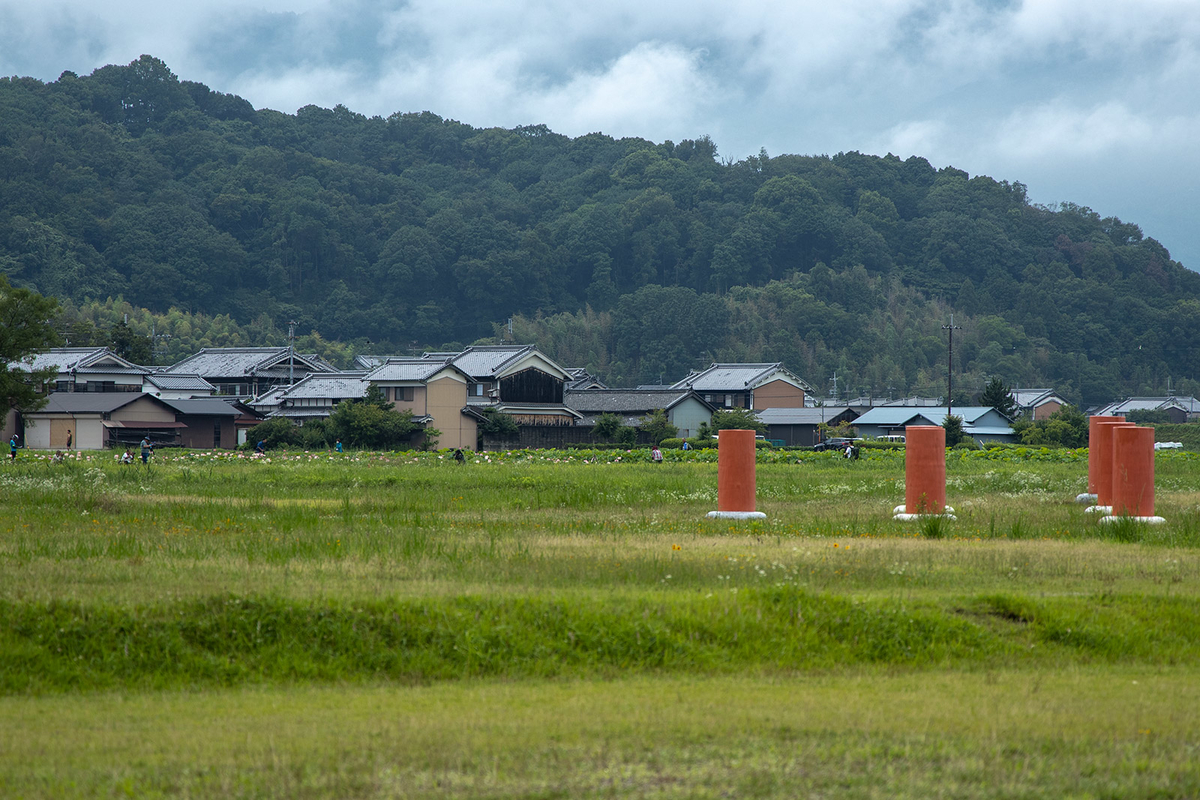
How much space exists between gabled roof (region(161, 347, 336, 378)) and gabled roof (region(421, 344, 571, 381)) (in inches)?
418

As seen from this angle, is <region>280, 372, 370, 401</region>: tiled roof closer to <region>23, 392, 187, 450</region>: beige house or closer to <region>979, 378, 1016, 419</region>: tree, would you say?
<region>23, 392, 187, 450</region>: beige house

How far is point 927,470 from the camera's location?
63.1ft

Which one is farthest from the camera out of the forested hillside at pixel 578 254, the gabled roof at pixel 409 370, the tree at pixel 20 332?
the forested hillside at pixel 578 254

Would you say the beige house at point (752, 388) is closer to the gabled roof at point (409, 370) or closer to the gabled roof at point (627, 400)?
the gabled roof at point (627, 400)

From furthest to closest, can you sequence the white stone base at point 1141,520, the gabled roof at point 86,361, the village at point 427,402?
the gabled roof at point 86,361 < the village at point 427,402 < the white stone base at point 1141,520

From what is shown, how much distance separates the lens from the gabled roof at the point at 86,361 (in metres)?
64.9

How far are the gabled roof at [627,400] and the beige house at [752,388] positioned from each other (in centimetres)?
456

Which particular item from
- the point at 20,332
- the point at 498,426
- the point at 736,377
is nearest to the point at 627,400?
the point at 736,377

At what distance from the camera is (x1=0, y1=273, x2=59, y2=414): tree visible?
1342 inches

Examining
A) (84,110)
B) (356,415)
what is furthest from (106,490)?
(84,110)

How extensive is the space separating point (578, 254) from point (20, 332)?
85.3m

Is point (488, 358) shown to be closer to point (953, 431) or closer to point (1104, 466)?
point (953, 431)

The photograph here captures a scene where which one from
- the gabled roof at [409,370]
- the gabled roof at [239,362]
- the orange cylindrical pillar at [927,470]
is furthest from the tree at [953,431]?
the orange cylindrical pillar at [927,470]

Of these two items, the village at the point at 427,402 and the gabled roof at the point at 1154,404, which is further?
the gabled roof at the point at 1154,404
